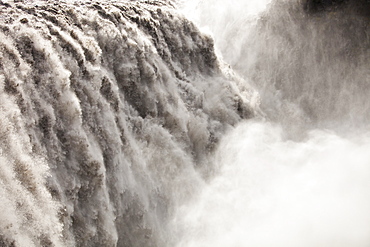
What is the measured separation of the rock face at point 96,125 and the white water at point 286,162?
2.12 ft

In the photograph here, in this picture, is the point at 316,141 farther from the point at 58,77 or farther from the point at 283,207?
the point at 58,77

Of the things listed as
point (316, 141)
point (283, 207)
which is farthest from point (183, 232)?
point (316, 141)

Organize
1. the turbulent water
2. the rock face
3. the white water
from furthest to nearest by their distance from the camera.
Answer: the white water < the turbulent water < the rock face

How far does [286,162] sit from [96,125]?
487cm

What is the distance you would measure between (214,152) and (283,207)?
202 cm

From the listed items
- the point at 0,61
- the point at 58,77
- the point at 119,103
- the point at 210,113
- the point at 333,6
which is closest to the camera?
the point at 0,61

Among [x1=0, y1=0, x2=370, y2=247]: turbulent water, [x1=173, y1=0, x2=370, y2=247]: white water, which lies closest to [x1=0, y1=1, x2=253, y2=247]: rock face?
[x1=0, y1=0, x2=370, y2=247]: turbulent water

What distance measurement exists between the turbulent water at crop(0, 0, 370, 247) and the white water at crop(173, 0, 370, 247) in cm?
3

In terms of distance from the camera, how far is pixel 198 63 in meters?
10.5

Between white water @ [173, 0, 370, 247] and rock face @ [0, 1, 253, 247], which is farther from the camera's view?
white water @ [173, 0, 370, 247]

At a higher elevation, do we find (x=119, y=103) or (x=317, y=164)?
(x=317, y=164)

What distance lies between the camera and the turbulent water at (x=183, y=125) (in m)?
5.62

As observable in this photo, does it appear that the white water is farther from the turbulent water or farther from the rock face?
the rock face

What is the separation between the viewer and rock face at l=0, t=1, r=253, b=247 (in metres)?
5.06
